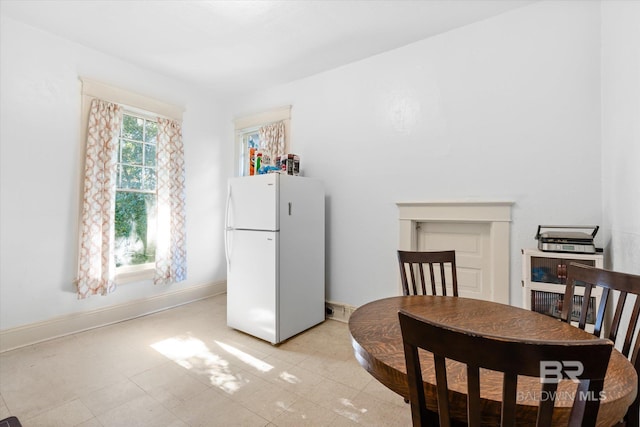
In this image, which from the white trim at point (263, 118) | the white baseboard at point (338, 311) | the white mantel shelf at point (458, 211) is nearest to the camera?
the white mantel shelf at point (458, 211)

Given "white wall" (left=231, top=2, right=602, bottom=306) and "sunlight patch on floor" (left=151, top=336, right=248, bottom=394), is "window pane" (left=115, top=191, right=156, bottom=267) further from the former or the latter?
"white wall" (left=231, top=2, right=602, bottom=306)

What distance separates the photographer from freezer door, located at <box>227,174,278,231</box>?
2592mm

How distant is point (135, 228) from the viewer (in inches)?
131

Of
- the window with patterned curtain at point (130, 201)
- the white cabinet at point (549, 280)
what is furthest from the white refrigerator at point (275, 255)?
the white cabinet at point (549, 280)

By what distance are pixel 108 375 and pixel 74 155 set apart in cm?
213

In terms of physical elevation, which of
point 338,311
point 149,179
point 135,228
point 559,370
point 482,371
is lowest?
point 338,311

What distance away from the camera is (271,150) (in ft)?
12.1

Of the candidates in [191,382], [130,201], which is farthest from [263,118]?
[191,382]

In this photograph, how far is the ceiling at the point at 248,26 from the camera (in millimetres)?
2268

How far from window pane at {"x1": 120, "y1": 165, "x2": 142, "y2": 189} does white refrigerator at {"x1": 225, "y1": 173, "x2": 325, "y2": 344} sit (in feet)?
4.24

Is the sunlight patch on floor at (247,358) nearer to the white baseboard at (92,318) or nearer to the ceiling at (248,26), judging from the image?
the white baseboard at (92,318)

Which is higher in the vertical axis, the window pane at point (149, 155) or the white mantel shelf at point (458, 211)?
the window pane at point (149, 155)

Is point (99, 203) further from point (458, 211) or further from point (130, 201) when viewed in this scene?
point (458, 211)

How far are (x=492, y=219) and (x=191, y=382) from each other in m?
2.66
